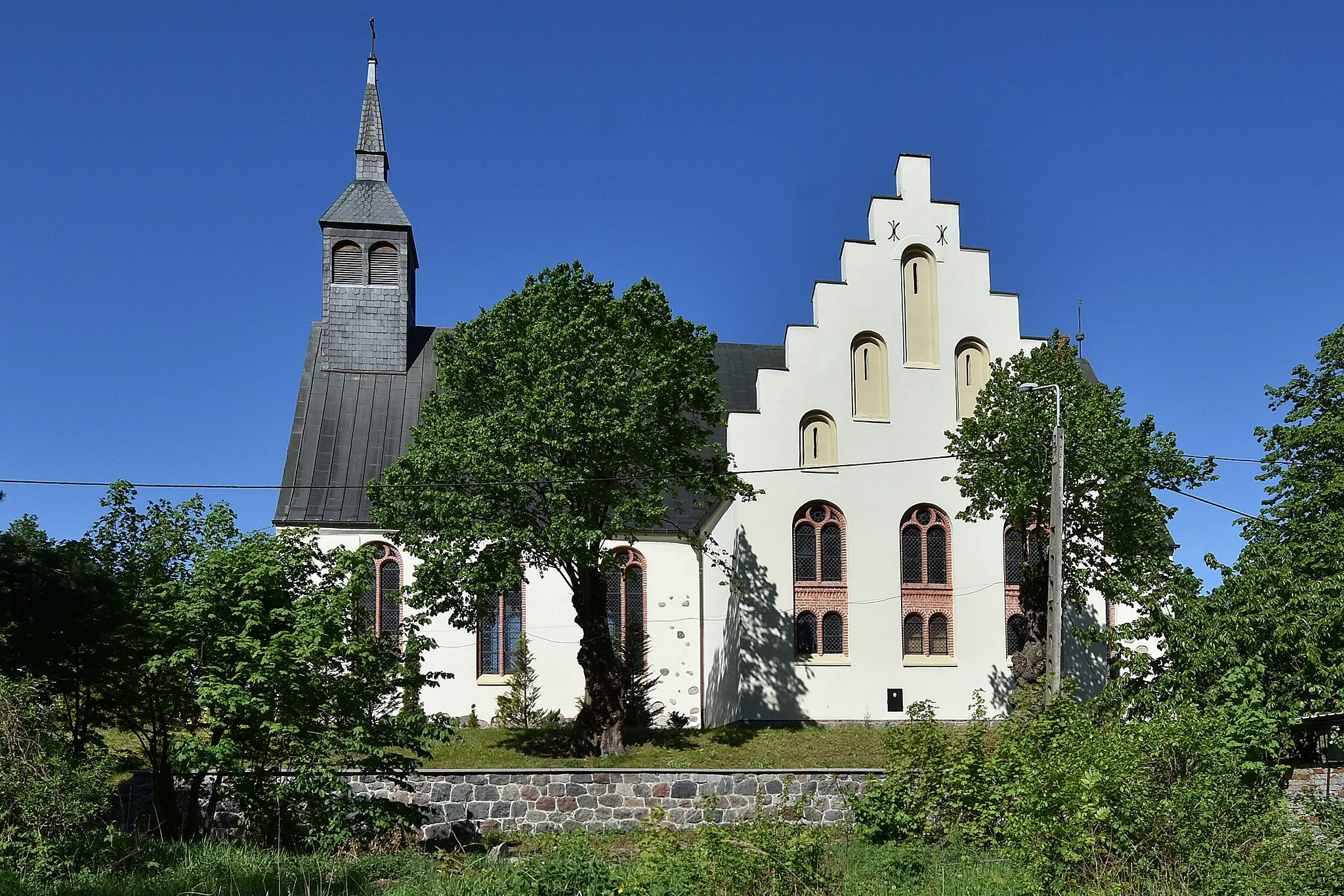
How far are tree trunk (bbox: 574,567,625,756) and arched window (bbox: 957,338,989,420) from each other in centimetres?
1102

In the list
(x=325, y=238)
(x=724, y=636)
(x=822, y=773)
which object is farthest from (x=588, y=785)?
(x=325, y=238)

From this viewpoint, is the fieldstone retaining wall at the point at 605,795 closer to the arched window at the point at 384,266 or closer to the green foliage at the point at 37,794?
the green foliage at the point at 37,794

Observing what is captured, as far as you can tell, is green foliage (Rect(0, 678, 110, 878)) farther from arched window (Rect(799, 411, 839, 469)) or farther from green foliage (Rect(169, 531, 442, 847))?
arched window (Rect(799, 411, 839, 469))

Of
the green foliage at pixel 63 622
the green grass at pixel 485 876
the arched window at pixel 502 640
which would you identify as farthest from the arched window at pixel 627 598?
the green foliage at pixel 63 622

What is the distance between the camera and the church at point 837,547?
97.1 ft

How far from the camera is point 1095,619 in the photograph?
3191cm

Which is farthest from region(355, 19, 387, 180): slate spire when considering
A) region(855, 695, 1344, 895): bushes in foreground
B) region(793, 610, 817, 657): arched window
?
region(855, 695, 1344, 895): bushes in foreground

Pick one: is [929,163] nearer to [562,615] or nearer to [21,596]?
[562,615]

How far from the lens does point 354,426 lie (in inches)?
1367

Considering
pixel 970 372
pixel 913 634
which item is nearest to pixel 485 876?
pixel 913 634

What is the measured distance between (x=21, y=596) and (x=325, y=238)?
2339 centimetres

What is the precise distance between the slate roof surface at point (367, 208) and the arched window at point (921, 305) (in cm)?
1561

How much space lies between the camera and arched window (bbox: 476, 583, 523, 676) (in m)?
32.6

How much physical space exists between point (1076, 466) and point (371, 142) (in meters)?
24.9
